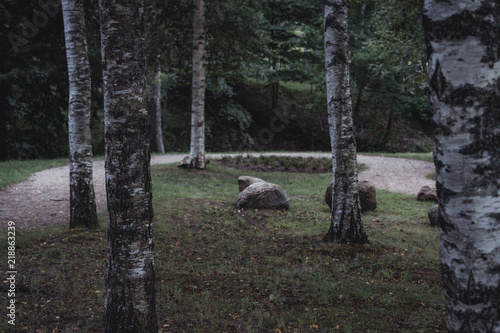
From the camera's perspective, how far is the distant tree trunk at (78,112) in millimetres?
6707

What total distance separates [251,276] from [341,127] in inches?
114

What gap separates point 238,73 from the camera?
60.1ft

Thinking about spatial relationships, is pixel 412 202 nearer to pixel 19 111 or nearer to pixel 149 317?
pixel 149 317

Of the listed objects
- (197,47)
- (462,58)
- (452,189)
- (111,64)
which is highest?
(197,47)

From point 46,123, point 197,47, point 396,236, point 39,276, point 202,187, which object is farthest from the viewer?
point 46,123

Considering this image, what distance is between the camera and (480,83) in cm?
201

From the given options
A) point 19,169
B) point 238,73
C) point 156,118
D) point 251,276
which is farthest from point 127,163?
point 156,118

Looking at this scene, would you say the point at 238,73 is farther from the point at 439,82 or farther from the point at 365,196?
the point at 439,82

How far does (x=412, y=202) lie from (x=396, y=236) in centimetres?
428

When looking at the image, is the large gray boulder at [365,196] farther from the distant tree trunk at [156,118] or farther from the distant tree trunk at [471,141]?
the distant tree trunk at [156,118]

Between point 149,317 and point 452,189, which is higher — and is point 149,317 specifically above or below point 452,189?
below

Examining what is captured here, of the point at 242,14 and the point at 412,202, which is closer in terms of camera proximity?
the point at 412,202

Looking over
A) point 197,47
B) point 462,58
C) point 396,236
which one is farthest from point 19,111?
point 462,58

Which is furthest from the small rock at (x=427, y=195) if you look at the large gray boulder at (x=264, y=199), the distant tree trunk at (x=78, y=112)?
the distant tree trunk at (x=78, y=112)
